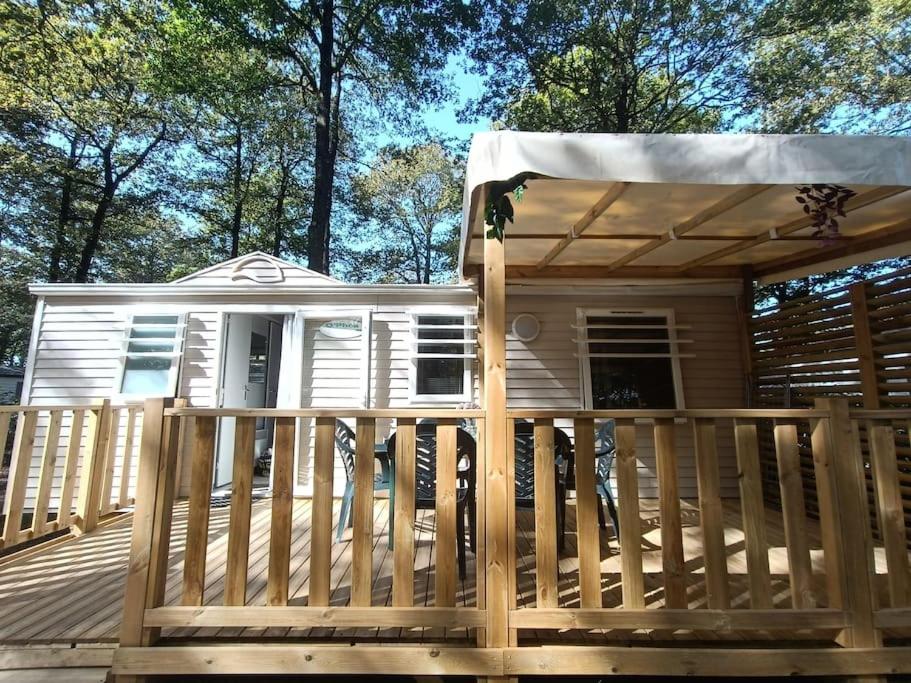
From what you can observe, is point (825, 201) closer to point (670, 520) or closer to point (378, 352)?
point (670, 520)

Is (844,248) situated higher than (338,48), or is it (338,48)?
(338,48)

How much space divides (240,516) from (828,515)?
246 cm

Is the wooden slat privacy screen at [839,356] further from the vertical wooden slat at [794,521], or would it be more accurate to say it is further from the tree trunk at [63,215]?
the tree trunk at [63,215]

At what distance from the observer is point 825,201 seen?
98.0 inches

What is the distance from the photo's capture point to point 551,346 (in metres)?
4.80

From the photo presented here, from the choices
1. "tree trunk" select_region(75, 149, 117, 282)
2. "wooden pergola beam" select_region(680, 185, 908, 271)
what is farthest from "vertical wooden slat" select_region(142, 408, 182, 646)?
"tree trunk" select_region(75, 149, 117, 282)

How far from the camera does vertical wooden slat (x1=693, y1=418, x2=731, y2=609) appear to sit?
1804 mm

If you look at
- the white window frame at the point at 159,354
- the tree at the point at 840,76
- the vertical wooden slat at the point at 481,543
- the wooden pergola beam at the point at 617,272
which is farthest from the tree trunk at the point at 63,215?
the tree at the point at 840,76

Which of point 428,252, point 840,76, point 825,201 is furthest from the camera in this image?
point 428,252

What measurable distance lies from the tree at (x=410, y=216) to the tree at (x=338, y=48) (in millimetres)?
2227

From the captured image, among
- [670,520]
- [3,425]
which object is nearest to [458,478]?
[670,520]

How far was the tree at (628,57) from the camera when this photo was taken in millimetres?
9789

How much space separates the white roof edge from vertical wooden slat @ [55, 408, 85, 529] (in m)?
1.60

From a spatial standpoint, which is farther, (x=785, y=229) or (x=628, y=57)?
(x=628, y=57)
